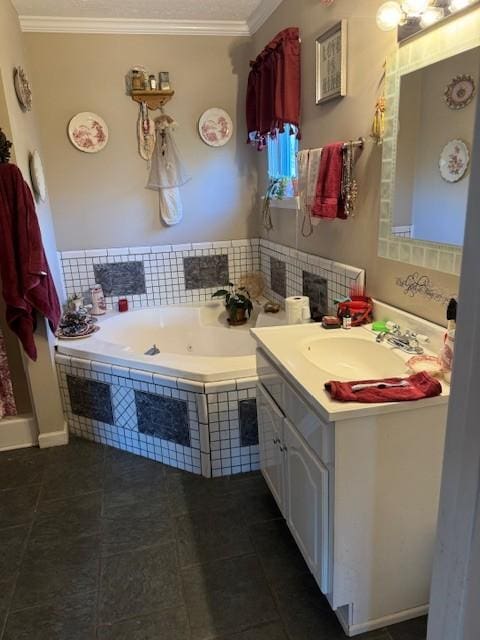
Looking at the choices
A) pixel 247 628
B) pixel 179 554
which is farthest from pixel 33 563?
pixel 247 628

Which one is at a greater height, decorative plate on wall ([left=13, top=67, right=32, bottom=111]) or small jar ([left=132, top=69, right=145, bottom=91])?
small jar ([left=132, top=69, right=145, bottom=91])

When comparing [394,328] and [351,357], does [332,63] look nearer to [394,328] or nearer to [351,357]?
[394,328]

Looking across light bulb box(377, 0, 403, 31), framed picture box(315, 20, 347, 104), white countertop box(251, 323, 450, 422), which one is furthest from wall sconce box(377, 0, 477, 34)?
white countertop box(251, 323, 450, 422)

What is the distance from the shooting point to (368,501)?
135 centimetres

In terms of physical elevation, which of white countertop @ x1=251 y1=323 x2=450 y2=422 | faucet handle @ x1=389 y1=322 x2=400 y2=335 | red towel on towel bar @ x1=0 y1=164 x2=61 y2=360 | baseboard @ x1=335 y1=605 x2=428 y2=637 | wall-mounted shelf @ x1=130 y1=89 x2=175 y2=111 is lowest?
baseboard @ x1=335 y1=605 x2=428 y2=637

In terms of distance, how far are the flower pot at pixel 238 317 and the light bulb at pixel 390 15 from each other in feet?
6.83

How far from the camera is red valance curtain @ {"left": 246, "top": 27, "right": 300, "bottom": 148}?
2531mm

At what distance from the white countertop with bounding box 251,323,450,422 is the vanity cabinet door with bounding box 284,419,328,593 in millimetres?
207

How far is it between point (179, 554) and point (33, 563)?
0.59 metres

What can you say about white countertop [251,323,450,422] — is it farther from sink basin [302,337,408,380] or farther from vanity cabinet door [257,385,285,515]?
vanity cabinet door [257,385,285,515]

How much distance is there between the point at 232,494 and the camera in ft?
7.20

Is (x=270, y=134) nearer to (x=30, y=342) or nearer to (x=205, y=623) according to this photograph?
(x=30, y=342)

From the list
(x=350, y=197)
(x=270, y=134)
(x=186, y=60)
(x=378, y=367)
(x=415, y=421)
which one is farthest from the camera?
(x=186, y=60)

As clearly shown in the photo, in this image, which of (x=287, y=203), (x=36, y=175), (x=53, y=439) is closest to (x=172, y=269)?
(x=287, y=203)
